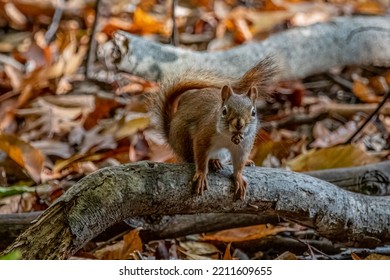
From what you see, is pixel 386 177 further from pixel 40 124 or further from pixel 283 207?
pixel 40 124

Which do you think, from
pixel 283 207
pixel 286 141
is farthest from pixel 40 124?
pixel 283 207

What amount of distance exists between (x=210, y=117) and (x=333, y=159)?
471mm

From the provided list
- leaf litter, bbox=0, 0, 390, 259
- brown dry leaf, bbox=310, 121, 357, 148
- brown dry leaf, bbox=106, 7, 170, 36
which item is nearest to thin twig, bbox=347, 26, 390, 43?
→ leaf litter, bbox=0, 0, 390, 259

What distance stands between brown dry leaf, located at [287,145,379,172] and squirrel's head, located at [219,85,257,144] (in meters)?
0.46

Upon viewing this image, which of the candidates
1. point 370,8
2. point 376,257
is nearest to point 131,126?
point 376,257

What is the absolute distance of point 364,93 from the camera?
2.00m

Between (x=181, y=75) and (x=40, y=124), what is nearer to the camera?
(x=181, y=75)

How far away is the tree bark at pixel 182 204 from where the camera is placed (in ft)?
3.30

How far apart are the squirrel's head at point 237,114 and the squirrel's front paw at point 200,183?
78mm

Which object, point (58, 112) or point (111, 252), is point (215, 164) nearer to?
point (111, 252)

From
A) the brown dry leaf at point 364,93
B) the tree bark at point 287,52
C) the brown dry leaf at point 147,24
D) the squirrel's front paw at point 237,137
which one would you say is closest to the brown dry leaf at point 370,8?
the tree bark at point 287,52

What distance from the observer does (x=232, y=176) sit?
1153 millimetres

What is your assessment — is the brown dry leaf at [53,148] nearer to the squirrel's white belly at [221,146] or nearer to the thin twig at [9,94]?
the thin twig at [9,94]
